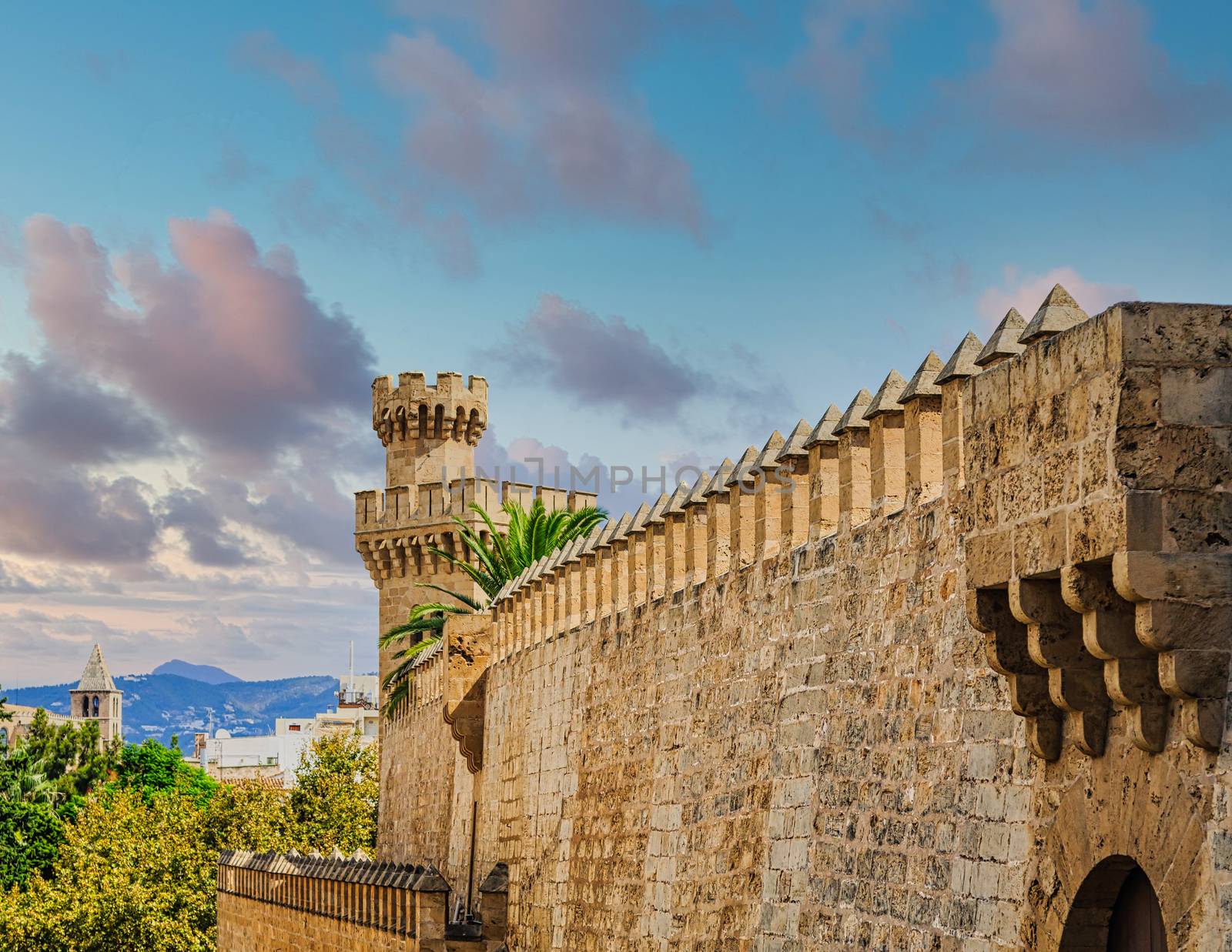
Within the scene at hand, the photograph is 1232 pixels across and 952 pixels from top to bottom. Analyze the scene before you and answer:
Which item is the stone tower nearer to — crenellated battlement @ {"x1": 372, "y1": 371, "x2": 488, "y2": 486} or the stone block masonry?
crenellated battlement @ {"x1": 372, "y1": 371, "x2": 488, "y2": 486}

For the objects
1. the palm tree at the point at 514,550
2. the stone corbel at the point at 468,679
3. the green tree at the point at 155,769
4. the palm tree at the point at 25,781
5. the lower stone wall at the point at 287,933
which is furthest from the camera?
the green tree at the point at 155,769

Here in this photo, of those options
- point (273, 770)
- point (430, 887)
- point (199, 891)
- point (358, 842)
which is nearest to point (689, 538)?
point (430, 887)

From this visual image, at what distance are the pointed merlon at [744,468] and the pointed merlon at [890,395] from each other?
1879 mm

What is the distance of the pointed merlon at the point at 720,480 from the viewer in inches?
428

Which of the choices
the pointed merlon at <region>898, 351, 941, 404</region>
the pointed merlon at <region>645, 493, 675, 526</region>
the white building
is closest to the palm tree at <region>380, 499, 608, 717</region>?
the pointed merlon at <region>645, 493, 675, 526</region>

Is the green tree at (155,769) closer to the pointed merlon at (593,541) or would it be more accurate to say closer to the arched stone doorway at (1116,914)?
the pointed merlon at (593,541)

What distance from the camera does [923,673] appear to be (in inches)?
309

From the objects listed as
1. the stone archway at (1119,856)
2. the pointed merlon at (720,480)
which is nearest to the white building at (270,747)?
the pointed merlon at (720,480)

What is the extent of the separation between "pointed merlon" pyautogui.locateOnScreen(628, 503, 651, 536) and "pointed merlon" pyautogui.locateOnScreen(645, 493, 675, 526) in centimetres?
14

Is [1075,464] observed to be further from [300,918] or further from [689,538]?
[300,918]

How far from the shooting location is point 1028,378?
238 inches

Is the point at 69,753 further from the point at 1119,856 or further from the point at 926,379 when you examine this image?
the point at 1119,856

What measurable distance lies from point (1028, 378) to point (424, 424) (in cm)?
3001

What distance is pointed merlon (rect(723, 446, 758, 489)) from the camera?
34.1 ft
